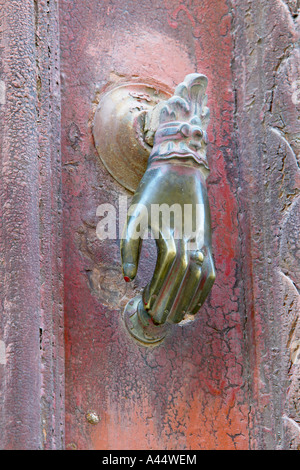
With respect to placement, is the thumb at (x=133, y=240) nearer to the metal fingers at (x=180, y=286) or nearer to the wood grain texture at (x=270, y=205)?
the metal fingers at (x=180, y=286)

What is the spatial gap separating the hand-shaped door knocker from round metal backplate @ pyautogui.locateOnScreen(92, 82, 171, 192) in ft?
0.14

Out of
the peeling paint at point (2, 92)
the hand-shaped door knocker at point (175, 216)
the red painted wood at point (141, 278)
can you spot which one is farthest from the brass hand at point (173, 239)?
the peeling paint at point (2, 92)

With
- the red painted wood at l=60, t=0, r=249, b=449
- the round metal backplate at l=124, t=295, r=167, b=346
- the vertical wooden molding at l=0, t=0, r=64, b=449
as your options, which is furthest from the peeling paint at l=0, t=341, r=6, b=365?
the round metal backplate at l=124, t=295, r=167, b=346

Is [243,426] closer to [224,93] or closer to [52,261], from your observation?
[52,261]

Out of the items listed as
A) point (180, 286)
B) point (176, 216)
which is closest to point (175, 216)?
point (176, 216)

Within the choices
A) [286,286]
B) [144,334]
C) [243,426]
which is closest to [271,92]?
[286,286]

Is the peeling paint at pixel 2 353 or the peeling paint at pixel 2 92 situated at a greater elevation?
the peeling paint at pixel 2 92

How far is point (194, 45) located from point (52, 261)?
1.71ft

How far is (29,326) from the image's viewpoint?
3.54ft

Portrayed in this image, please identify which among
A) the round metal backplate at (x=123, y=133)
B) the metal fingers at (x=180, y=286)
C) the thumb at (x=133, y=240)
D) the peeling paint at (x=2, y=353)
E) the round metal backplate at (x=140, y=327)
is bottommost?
the peeling paint at (x=2, y=353)

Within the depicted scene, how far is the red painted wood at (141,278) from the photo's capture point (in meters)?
1.18

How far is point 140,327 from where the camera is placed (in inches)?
47.9

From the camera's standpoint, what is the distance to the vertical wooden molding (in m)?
1.06

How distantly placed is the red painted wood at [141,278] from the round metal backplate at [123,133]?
2cm
